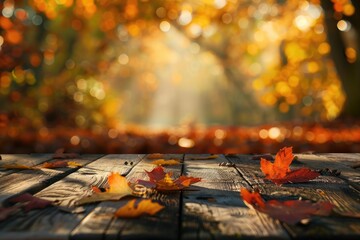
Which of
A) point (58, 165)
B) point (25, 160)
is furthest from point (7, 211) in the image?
point (25, 160)

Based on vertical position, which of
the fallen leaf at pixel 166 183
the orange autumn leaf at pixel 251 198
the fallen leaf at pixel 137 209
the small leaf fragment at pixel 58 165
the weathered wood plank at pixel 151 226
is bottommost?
the weathered wood plank at pixel 151 226

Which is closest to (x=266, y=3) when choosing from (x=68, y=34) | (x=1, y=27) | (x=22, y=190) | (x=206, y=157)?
(x=68, y=34)

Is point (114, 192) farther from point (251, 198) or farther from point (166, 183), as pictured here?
point (251, 198)

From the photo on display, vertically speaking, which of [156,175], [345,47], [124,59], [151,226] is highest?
[124,59]

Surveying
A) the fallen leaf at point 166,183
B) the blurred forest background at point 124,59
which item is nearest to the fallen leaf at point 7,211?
the fallen leaf at point 166,183

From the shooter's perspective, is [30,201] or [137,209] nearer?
[137,209]

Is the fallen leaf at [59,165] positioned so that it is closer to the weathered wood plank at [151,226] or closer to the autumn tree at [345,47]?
the weathered wood plank at [151,226]

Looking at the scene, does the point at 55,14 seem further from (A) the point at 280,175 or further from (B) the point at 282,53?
(A) the point at 280,175
